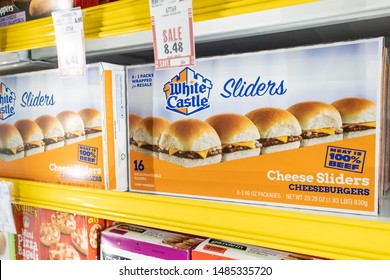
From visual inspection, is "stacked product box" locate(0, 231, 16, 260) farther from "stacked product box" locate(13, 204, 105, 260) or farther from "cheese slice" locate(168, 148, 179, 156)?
"cheese slice" locate(168, 148, 179, 156)

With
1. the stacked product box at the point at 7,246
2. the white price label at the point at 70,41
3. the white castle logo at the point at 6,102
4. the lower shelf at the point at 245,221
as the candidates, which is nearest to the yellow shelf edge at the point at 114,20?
the white price label at the point at 70,41

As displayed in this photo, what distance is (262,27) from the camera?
27.9 inches

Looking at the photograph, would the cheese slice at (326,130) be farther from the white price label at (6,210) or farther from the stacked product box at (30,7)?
the white price label at (6,210)

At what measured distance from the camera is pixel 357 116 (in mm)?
681

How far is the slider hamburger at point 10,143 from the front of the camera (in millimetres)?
1146

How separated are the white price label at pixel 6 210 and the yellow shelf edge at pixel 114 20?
0.43 metres

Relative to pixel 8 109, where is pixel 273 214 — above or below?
below

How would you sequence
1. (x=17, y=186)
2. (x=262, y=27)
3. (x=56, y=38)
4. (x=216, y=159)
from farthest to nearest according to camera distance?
(x=17, y=186) < (x=56, y=38) < (x=216, y=159) < (x=262, y=27)

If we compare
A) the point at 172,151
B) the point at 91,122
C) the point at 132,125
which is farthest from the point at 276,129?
the point at 91,122

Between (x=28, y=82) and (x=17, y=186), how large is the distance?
13.0 inches

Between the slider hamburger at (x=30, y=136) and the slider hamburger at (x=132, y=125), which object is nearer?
the slider hamburger at (x=132, y=125)

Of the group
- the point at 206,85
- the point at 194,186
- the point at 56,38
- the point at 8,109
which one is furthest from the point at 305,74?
the point at 8,109
